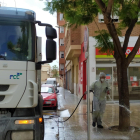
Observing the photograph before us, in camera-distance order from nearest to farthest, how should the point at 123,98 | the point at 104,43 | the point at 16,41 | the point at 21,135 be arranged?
the point at 21,135
the point at 16,41
the point at 123,98
the point at 104,43

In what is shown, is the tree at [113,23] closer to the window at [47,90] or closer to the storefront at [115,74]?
the window at [47,90]

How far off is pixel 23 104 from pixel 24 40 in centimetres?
134

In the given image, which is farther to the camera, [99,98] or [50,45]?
[99,98]

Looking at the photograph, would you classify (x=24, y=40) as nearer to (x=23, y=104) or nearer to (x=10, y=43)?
(x=10, y=43)

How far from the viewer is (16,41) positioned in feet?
14.7

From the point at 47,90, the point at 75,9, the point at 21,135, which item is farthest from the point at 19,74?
the point at 47,90

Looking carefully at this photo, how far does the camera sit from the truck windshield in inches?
174

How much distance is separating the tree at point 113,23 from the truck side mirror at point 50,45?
2935mm

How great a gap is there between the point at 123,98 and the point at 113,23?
2700 millimetres

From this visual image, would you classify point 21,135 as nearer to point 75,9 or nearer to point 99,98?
point 99,98

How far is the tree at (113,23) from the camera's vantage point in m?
7.21

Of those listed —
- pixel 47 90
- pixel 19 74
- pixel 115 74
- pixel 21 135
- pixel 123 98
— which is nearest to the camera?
pixel 21 135

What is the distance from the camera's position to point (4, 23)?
459 centimetres

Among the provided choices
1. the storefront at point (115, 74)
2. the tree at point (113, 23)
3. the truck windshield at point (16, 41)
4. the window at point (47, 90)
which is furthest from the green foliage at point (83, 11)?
the storefront at point (115, 74)
